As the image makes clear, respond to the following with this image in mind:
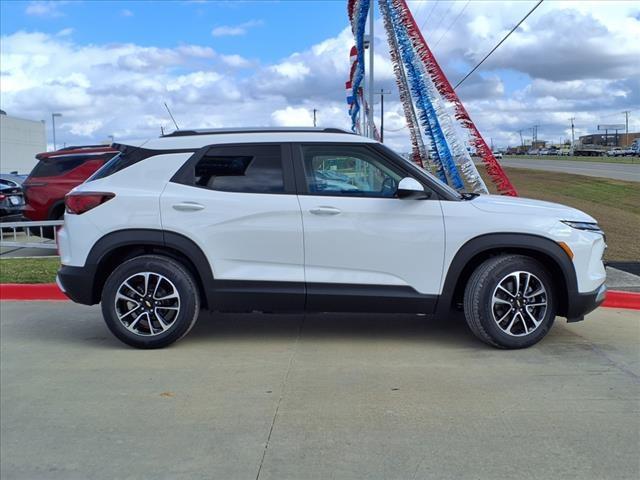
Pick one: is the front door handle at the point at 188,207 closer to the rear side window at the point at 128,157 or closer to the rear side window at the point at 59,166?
the rear side window at the point at 128,157

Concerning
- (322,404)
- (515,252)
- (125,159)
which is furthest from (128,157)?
(515,252)

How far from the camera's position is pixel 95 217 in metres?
5.24

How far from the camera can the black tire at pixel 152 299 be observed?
17.0 ft

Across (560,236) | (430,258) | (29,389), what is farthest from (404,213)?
(29,389)

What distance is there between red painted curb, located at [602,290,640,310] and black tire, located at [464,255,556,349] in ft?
6.96

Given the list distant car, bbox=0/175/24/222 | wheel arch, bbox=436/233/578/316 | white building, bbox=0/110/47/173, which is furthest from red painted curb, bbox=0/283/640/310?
white building, bbox=0/110/47/173

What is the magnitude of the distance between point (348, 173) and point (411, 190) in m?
0.67

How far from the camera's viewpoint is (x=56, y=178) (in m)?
11.5

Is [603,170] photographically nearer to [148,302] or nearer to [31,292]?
[31,292]

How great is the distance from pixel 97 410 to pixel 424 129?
7816 mm

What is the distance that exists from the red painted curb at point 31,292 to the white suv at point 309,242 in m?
2.41

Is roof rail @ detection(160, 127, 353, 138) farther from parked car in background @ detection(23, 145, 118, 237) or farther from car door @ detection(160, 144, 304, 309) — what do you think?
parked car in background @ detection(23, 145, 118, 237)

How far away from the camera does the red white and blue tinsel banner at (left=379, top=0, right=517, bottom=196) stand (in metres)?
9.20

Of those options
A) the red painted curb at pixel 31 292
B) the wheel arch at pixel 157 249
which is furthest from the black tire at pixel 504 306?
the red painted curb at pixel 31 292
